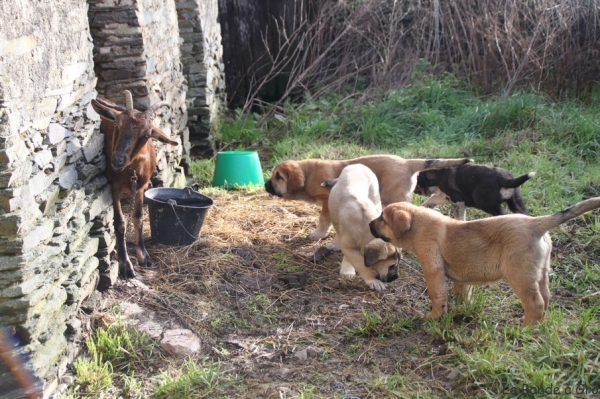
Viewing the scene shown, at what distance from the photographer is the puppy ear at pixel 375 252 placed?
5.40 metres

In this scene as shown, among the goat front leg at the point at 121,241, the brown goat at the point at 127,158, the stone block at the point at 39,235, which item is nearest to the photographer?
the stone block at the point at 39,235

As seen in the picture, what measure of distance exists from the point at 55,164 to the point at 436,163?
367 cm

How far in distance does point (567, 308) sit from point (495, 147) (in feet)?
13.6

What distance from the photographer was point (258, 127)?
1113cm

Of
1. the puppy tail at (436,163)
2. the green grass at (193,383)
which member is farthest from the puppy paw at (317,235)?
the green grass at (193,383)

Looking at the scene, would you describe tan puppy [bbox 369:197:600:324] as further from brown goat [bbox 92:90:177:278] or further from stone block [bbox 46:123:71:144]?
stone block [bbox 46:123:71:144]

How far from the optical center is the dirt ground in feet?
14.6

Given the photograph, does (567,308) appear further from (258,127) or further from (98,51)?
(258,127)

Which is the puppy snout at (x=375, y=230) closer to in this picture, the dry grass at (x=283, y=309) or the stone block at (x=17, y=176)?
the dry grass at (x=283, y=309)

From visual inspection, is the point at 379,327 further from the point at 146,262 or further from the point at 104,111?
the point at 104,111

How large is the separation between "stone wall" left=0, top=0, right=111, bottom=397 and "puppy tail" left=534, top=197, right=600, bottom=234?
3.30 metres

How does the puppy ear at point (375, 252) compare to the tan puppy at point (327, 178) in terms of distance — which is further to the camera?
the tan puppy at point (327, 178)

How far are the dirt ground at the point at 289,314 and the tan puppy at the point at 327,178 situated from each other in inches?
14.8

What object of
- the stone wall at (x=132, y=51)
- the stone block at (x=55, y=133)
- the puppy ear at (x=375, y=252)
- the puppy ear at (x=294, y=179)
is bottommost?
the puppy ear at (x=375, y=252)
